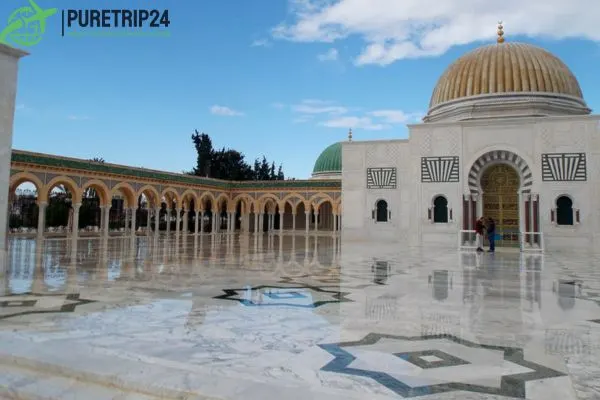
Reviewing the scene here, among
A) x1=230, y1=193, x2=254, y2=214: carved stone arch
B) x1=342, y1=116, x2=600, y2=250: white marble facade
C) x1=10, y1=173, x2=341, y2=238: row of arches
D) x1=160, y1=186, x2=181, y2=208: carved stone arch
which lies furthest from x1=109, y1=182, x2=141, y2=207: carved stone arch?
x1=342, y1=116, x2=600, y2=250: white marble facade

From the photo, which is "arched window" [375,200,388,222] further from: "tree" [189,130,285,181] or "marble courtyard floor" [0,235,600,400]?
"tree" [189,130,285,181]

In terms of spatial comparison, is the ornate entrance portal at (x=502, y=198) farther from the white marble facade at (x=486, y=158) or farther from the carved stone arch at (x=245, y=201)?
the carved stone arch at (x=245, y=201)

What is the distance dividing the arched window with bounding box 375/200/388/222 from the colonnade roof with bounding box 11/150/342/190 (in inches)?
347

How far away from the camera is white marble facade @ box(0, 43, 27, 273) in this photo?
16.2 feet

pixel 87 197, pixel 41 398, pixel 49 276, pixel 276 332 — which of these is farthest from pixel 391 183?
pixel 87 197

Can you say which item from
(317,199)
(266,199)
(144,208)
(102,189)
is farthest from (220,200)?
(102,189)

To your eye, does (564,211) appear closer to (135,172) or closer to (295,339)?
(295,339)

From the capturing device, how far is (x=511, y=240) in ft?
42.0

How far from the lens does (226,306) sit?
10.7 ft

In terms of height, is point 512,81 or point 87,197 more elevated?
point 512,81

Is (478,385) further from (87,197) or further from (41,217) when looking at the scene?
(87,197)

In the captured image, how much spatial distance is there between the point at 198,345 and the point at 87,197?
25.6m

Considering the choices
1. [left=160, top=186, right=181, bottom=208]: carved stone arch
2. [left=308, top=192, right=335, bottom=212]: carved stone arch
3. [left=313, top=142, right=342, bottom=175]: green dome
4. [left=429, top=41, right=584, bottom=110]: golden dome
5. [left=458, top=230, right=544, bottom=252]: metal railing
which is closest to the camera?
[left=458, top=230, right=544, bottom=252]: metal railing

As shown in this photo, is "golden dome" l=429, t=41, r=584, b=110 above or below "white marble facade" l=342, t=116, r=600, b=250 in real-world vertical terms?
above
